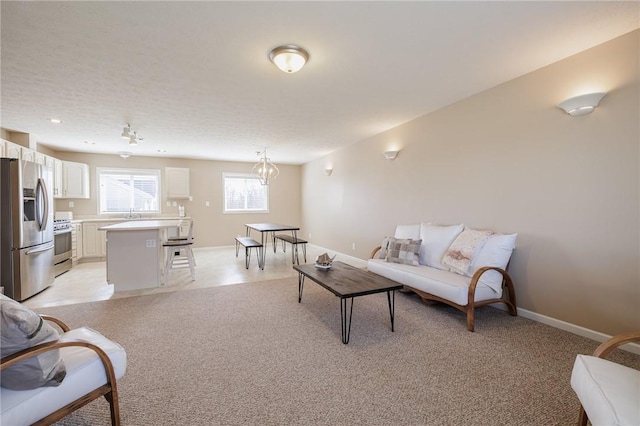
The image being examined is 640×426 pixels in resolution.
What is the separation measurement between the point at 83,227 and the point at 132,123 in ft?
10.2

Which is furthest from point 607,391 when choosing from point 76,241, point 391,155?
point 76,241

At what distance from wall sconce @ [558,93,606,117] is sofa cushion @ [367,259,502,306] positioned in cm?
180

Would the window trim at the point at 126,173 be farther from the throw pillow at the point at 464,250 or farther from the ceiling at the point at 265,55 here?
the throw pillow at the point at 464,250

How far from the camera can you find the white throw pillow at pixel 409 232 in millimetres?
3875

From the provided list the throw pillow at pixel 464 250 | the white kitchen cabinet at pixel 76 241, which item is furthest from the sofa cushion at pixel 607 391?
the white kitchen cabinet at pixel 76 241

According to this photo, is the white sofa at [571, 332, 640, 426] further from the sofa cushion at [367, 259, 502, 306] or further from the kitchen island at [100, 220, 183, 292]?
the kitchen island at [100, 220, 183, 292]

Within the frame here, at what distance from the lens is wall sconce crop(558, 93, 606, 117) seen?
2322mm

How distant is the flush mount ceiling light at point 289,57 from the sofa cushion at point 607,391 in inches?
108

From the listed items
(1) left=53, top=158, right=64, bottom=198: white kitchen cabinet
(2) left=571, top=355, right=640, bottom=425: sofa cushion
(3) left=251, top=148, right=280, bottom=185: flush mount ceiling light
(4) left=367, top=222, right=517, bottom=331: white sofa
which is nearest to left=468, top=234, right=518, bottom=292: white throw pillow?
(4) left=367, top=222, right=517, bottom=331: white sofa

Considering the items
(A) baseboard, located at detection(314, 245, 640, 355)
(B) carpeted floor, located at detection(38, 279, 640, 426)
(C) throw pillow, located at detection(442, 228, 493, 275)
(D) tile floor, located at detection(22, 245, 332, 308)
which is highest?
(C) throw pillow, located at detection(442, 228, 493, 275)

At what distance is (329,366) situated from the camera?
2.05 metres

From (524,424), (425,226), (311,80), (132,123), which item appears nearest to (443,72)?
(311,80)

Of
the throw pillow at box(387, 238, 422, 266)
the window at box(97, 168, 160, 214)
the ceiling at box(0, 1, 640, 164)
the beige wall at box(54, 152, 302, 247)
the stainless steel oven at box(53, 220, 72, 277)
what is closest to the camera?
the ceiling at box(0, 1, 640, 164)

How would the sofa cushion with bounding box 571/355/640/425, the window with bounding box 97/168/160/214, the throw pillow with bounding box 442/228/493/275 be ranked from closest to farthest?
1. the sofa cushion with bounding box 571/355/640/425
2. the throw pillow with bounding box 442/228/493/275
3. the window with bounding box 97/168/160/214
